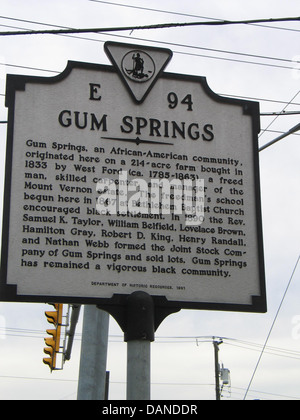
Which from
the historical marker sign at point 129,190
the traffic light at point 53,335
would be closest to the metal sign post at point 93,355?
the traffic light at point 53,335

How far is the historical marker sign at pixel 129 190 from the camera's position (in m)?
6.19

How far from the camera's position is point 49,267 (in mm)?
6113

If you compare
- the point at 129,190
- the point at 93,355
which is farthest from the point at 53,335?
the point at 129,190

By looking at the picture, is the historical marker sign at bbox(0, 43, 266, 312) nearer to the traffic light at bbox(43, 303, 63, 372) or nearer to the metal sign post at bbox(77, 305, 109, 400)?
the metal sign post at bbox(77, 305, 109, 400)

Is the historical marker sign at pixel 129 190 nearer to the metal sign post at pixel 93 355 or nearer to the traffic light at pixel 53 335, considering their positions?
the metal sign post at pixel 93 355

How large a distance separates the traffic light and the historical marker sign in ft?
30.9

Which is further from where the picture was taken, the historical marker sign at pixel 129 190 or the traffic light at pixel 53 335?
the traffic light at pixel 53 335

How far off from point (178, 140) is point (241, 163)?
0.70 meters

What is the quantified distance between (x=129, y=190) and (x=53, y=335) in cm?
1009

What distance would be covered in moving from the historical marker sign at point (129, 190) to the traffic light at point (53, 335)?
9.41 meters

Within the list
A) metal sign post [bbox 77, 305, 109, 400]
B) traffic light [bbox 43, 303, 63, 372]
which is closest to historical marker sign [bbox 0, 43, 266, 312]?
metal sign post [bbox 77, 305, 109, 400]
